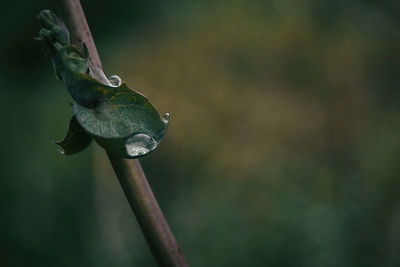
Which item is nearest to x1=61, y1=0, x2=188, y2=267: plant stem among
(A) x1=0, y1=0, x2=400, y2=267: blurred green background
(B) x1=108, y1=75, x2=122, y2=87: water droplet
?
(B) x1=108, y1=75, x2=122, y2=87: water droplet

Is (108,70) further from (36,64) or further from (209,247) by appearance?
(209,247)

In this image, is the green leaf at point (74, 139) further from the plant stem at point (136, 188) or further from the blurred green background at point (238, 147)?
the blurred green background at point (238, 147)

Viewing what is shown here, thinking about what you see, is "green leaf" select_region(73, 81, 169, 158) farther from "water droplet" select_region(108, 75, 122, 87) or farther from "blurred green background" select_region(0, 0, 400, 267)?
"blurred green background" select_region(0, 0, 400, 267)

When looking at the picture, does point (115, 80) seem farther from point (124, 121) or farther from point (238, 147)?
point (238, 147)

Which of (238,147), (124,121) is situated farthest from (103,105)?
(238,147)

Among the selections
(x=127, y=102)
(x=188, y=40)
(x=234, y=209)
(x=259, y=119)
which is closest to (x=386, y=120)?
(x=259, y=119)

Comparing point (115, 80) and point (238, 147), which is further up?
point (115, 80)

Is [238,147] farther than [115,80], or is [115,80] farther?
[238,147]

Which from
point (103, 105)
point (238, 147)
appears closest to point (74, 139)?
point (103, 105)
